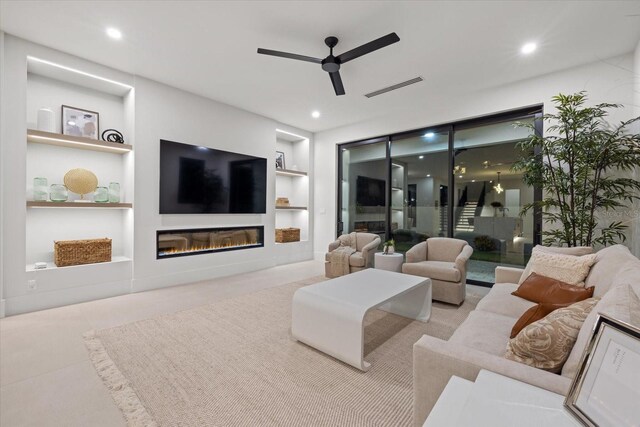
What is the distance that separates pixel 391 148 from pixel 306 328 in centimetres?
420

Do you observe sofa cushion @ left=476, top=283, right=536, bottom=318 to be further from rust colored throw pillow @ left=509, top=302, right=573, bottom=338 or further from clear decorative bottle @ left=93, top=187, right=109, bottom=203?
clear decorative bottle @ left=93, top=187, right=109, bottom=203

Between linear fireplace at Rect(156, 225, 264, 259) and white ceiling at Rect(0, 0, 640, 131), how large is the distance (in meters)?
2.29

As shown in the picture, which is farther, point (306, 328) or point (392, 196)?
point (392, 196)

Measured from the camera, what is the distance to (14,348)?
2.37 meters

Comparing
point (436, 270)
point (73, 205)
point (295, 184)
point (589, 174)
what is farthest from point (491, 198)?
point (73, 205)

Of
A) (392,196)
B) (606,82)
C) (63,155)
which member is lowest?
(392,196)

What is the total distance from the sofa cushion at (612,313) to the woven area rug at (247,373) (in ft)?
3.10

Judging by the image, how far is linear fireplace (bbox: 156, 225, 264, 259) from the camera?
4.32 metres

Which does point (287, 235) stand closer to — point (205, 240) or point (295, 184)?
point (295, 184)

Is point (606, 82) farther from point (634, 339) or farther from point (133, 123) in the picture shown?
point (133, 123)

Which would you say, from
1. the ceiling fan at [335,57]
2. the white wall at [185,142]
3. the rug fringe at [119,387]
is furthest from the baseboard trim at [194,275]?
the ceiling fan at [335,57]

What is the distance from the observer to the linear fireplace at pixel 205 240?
14.2 feet

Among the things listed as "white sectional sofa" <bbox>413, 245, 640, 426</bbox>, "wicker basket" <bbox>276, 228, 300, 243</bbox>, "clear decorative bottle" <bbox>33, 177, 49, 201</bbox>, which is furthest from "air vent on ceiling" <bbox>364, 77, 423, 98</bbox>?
"clear decorative bottle" <bbox>33, 177, 49, 201</bbox>

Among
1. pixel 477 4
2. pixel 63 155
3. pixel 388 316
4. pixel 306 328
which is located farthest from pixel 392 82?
pixel 63 155
